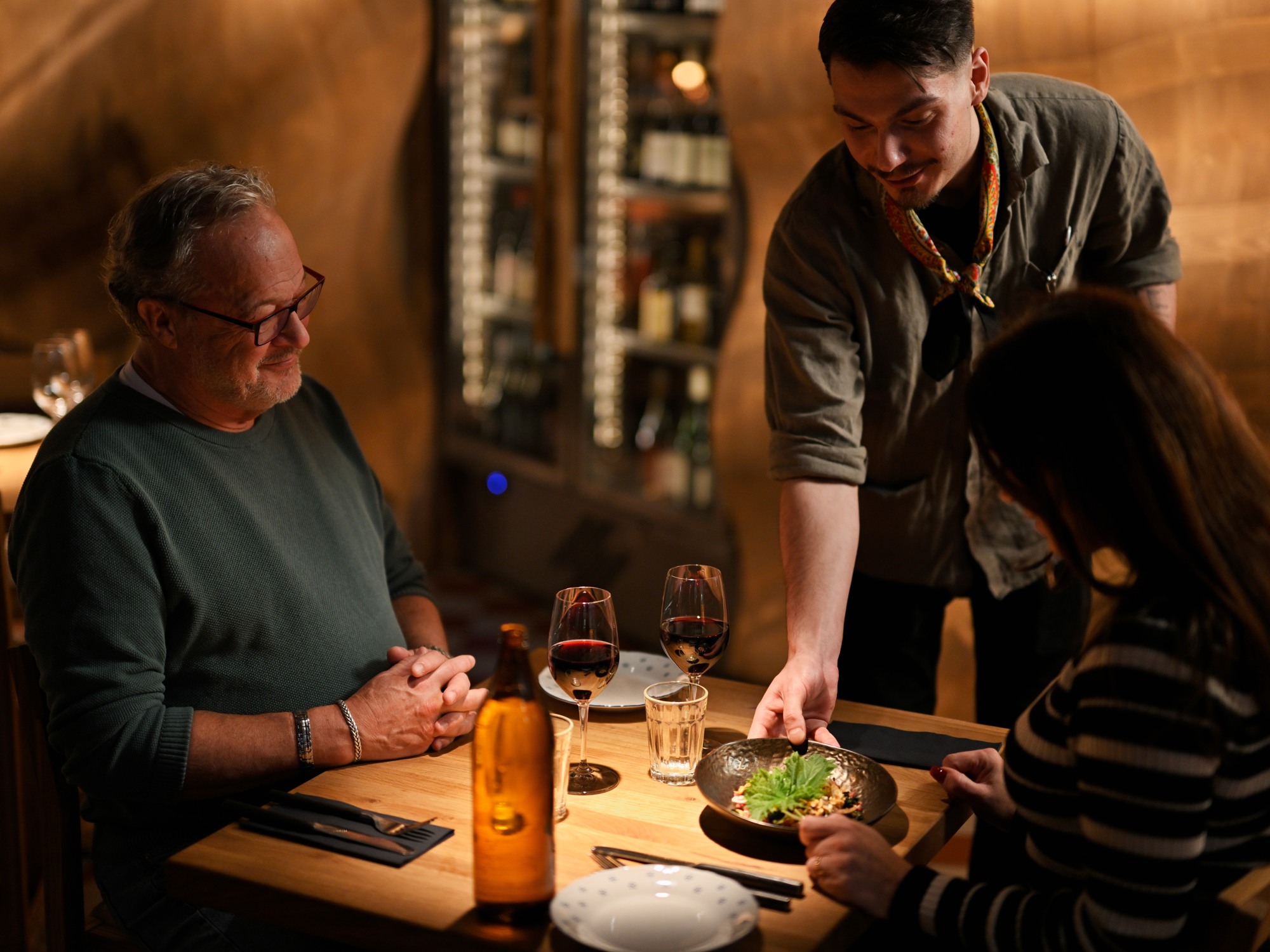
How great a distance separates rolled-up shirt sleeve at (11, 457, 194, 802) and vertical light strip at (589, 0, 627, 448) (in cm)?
300

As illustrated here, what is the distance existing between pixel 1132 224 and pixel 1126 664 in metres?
1.16

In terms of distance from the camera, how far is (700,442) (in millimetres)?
4402

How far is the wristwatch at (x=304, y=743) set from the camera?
1654 millimetres

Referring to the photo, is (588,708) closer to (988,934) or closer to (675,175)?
(988,934)

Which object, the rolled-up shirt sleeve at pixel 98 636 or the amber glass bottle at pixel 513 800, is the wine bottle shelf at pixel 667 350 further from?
the amber glass bottle at pixel 513 800

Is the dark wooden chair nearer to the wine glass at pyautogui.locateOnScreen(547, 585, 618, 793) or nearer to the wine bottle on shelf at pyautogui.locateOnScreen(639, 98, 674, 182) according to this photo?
the wine glass at pyautogui.locateOnScreen(547, 585, 618, 793)

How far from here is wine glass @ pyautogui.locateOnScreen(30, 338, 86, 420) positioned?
123 inches

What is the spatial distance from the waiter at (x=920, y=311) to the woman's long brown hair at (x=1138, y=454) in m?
0.56

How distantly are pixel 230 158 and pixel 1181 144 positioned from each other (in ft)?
9.59

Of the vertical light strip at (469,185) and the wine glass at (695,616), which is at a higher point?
the vertical light strip at (469,185)

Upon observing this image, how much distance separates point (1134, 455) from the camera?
4.04ft

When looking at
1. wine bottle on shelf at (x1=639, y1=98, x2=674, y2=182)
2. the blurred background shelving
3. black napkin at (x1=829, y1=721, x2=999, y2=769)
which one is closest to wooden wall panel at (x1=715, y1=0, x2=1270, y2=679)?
the blurred background shelving

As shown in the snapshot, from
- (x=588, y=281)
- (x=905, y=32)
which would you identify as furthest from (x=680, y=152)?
(x=905, y=32)

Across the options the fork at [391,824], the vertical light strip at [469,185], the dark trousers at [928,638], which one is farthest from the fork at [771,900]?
the vertical light strip at [469,185]
